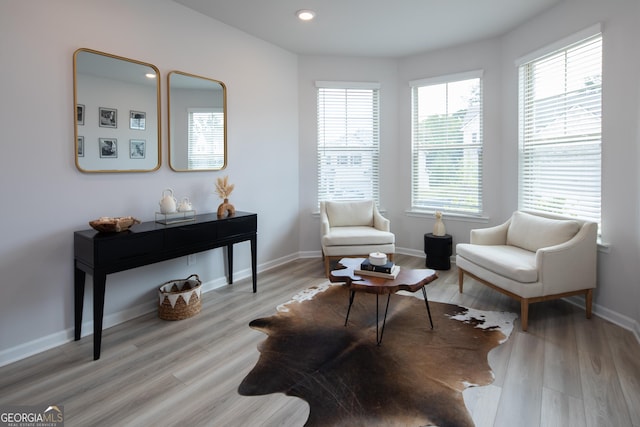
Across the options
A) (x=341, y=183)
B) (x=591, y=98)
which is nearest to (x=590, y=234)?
(x=591, y=98)

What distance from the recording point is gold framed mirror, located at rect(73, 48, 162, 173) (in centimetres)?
270

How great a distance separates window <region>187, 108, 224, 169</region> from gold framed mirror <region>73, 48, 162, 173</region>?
37cm

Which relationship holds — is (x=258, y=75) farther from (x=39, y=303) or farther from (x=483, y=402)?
(x=483, y=402)

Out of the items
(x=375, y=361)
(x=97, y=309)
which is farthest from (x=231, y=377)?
(x=97, y=309)

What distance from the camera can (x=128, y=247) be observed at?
2.59m

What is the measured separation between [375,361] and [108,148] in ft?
8.30

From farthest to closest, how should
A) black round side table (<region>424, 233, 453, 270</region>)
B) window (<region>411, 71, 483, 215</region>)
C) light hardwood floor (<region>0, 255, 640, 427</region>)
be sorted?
window (<region>411, 71, 483, 215</region>)
black round side table (<region>424, 233, 453, 270</region>)
light hardwood floor (<region>0, 255, 640, 427</region>)


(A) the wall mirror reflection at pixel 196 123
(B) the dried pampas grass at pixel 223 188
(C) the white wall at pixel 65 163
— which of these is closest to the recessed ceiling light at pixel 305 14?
(C) the white wall at pixel 65 163

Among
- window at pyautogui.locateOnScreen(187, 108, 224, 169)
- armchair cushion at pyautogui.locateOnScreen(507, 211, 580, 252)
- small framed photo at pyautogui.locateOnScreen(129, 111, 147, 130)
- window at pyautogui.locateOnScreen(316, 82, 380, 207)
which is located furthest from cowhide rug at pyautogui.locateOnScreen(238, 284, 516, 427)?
window at pyautogui.locateOnScreen(316, 82, 380, 207)

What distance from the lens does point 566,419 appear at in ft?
6.02

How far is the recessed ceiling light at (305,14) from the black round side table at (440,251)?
9.24ft

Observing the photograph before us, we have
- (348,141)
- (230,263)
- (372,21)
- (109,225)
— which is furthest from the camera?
(348,141)

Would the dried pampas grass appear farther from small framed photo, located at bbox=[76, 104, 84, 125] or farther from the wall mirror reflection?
small framed photo, located at bbox=[76, 104, 84, 125]

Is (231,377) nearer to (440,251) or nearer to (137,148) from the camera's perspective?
(137,148)
